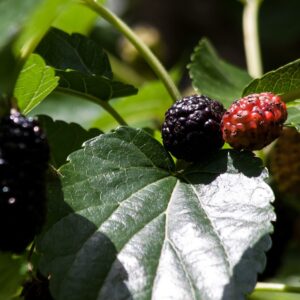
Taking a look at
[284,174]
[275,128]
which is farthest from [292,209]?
[275,128]

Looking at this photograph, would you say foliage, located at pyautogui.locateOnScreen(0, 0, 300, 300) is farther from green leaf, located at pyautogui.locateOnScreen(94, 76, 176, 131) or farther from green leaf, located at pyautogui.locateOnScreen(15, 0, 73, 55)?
green leaf, located at pyautogui.locateOnScreen(94, 76, 176, 131)

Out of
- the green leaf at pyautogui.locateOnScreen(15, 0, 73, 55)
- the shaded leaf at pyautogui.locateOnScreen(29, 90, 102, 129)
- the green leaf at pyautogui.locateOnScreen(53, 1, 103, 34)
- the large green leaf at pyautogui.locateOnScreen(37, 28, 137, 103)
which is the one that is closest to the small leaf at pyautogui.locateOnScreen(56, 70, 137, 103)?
the large green leaf at pyautogui.locateOnScreen(37, 28, 137, 103)

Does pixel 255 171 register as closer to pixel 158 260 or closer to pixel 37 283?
pixel 158 260

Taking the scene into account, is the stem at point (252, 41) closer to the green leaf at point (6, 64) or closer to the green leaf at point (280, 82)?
the green leaf at point (280, 82)

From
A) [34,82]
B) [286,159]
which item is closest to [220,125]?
[34,82]

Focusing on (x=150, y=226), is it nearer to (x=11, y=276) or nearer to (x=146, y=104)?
(x=11, y=276)

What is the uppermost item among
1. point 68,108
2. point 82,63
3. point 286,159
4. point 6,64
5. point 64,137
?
point 6,64

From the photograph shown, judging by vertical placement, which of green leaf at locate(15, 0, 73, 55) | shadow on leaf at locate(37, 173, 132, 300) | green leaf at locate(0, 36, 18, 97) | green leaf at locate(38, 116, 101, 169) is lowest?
shadow on leaf at locate(37, 173, 132, 300)

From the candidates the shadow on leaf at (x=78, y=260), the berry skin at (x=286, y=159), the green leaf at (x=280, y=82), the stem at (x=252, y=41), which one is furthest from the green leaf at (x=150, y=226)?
the stem at (x=252, y=41)
